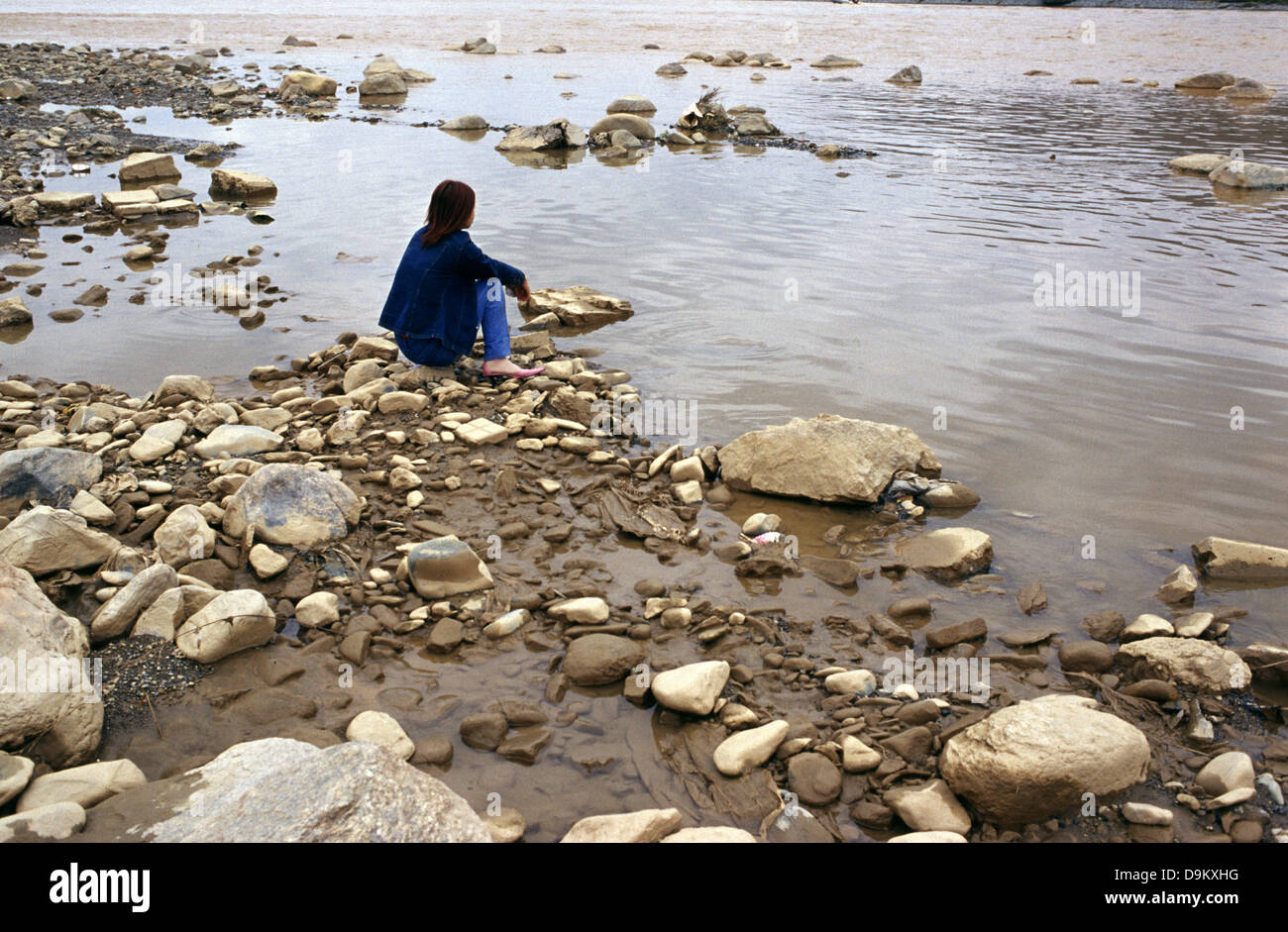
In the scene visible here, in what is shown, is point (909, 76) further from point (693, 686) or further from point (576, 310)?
point (693, 686)

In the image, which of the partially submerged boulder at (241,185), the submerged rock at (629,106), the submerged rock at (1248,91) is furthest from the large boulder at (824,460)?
the submerged rock at (1248,91)

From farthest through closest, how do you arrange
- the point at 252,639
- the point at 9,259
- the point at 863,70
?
the point at 863,70 → the point at 9,259 → the point at 252,639

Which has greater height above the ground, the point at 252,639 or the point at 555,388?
the point at 555,388

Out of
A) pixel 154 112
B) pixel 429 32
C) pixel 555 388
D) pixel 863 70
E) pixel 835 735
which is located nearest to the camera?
pixel 835 735

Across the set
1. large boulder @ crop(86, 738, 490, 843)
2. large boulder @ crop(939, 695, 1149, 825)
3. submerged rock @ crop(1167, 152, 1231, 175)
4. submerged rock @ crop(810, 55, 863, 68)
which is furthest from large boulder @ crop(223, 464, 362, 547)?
submerged rock @ crop(810, 55, 863, 68)

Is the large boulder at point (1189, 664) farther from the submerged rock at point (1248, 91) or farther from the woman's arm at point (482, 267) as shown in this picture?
the submerged rock at point (1248, 91)

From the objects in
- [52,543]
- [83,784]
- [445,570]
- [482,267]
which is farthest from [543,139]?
[83,784]

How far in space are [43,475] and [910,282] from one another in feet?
25.2

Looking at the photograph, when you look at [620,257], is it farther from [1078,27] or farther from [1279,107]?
[1078,27]

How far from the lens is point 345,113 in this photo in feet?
67.1

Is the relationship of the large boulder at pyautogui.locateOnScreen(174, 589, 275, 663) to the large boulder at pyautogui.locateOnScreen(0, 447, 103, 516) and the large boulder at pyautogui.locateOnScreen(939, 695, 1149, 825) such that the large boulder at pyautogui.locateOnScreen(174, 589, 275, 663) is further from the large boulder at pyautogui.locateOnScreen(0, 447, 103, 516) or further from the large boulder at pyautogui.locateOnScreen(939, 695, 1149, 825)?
the large boulder at pyautogui.locateOnScreen(939, 695, 1149, 825)

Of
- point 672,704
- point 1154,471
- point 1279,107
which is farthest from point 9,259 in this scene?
point 1279,107

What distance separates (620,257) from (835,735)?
296 inches

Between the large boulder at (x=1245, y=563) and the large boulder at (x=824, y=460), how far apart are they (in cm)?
156
